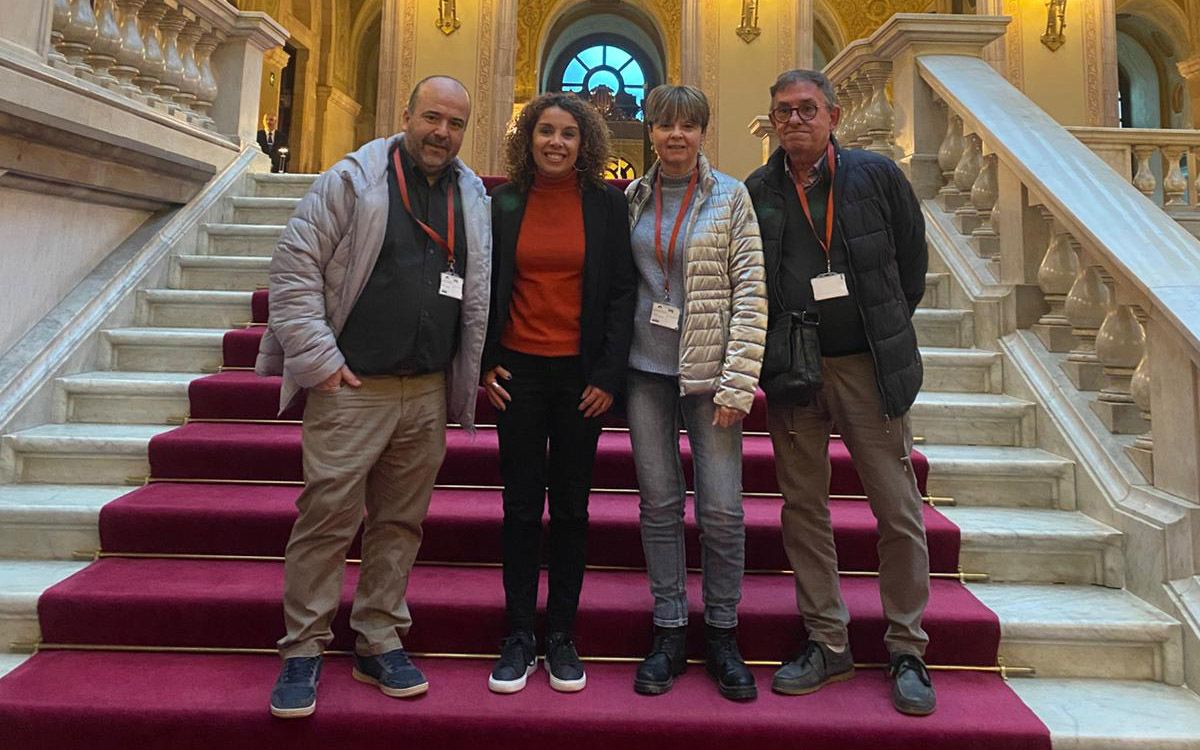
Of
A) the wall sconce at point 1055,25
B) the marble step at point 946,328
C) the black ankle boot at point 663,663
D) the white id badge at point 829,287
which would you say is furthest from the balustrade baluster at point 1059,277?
the wall sconce at point 1055,25

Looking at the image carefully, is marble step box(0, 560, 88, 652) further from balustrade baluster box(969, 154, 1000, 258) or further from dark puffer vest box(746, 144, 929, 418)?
balustrade baluster box(969, 154, 1000, 258)

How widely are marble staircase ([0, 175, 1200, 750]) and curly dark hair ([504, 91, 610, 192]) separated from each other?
68.9 inches

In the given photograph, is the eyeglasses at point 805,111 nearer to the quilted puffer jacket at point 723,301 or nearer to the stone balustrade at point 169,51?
the quilted puffer jacket at point 723,301

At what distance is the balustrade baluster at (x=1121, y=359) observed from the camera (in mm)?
2611

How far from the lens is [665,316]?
195 centimetres

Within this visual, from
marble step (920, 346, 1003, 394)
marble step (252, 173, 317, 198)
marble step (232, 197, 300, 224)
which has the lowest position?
marble step (920, 346, 1003, 394)

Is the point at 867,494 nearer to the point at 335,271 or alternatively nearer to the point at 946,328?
the point at 335,271

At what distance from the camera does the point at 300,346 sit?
5.90 feet

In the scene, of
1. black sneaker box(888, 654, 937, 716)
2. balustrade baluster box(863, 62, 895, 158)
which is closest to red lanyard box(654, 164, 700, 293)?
black sneaker box(888, 654, 937, 716)

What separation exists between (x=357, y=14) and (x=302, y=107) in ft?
11.2

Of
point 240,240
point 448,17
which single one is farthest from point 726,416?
point 448,17

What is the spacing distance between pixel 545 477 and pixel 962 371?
6.96 ft

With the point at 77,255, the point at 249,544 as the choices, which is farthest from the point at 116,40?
the point at 249,544

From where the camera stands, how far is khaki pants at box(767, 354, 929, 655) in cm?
196
